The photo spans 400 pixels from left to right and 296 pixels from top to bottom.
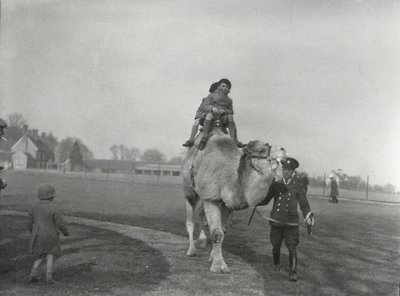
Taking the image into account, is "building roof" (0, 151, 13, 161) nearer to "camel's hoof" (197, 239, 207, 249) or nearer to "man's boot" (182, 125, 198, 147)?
→ "camel's hoof" (197, 239, 207, 249)

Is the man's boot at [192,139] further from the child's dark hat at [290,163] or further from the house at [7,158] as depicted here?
the house at [7,158]

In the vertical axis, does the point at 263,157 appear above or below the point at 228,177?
above

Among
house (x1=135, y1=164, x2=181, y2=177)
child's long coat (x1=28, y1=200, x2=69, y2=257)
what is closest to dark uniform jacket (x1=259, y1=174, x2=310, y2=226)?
child's long coat (x1=28, y1=200, x2=69, y2=257)

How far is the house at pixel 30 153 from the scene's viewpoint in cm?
9161

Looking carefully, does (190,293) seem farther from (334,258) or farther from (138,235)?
(138,235)

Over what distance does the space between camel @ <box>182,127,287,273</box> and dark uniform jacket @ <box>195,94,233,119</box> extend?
0.96 meters

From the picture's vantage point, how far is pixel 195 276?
287 inches

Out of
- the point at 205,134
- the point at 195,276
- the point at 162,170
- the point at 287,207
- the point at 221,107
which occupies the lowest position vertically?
the point at 195,276

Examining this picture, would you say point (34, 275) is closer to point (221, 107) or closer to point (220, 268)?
point (220, 268)

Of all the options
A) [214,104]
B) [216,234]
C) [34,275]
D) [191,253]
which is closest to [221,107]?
[214,104]

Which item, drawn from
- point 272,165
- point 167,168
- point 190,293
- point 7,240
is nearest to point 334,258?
point 272,165

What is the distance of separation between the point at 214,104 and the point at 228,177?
6.80 ft

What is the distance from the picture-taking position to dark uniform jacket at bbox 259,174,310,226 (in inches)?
306

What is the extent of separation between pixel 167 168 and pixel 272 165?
8493cm
